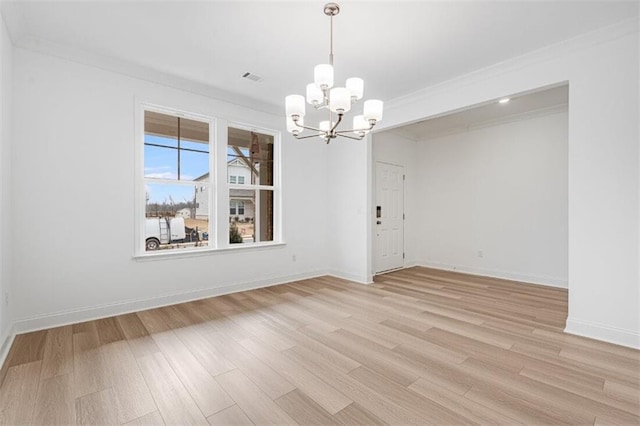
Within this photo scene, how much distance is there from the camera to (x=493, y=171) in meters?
5.64

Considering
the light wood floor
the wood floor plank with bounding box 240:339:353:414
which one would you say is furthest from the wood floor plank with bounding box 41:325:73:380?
the wood floor plank with bounding box 240:339:353:414

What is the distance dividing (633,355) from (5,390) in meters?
4.76

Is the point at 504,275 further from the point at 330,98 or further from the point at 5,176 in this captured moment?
the point at 5,176

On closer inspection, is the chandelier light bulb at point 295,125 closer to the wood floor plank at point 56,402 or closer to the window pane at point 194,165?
the window pane at point 194,165

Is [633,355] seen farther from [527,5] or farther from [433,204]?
[433,204]

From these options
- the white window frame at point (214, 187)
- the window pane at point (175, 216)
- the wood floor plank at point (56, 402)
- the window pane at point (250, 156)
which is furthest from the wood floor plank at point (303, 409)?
the window pane at point (250, 156)

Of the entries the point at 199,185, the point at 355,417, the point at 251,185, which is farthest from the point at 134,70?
the point at 355,417

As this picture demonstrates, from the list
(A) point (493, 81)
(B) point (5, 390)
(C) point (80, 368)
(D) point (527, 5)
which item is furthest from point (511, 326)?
(B) point (5, 390)

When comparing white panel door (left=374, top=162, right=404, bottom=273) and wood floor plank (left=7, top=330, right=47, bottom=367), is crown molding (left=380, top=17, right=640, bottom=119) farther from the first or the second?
wood floor plank (left=7, top=330, right=47, bottom=367)

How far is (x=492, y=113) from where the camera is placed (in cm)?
518

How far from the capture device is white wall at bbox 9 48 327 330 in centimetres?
299

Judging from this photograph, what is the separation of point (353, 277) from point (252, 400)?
353cm

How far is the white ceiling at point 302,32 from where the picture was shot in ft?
8.28

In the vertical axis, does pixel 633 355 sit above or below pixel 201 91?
below
